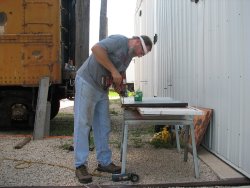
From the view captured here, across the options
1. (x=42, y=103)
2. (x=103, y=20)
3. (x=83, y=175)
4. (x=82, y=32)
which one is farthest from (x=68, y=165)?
(x=103, y=20)

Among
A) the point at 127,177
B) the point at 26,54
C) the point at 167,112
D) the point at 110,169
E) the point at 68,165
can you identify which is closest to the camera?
the point at 167,112

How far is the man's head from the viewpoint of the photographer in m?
4.81

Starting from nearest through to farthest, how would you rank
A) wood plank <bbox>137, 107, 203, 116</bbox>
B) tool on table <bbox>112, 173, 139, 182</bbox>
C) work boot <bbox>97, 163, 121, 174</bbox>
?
wood plank <bbox>137, 107, 203, 116</bbox>, tool on table <bbox>112, 173, 139, 182</bbox>, work boot <bbox>97, 163, 121, 174</bbox>

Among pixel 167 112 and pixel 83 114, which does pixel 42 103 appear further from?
pixel 167 112

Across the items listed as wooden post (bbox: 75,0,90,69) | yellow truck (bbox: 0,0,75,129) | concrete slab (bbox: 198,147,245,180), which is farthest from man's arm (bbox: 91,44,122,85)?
yellow truck (bbox: 0,0,75,129)

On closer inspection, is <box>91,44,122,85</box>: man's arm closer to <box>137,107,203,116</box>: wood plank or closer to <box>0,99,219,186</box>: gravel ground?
<box>137,107,203,116</box>: wood plank

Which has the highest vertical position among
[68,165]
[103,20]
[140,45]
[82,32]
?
[103,20]

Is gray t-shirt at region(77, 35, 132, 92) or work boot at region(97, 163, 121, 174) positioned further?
work boot at region(97, 163, 121, 174)

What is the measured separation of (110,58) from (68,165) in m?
1.66

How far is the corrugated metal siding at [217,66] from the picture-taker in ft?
15.7

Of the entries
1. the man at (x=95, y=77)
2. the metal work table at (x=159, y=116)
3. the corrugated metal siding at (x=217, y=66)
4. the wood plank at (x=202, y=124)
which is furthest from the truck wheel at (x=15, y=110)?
the metal work table at (x=159, y=116)

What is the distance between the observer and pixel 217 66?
5715 mm

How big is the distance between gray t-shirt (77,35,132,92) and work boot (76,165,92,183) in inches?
36.8

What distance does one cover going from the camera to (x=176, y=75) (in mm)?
8461
